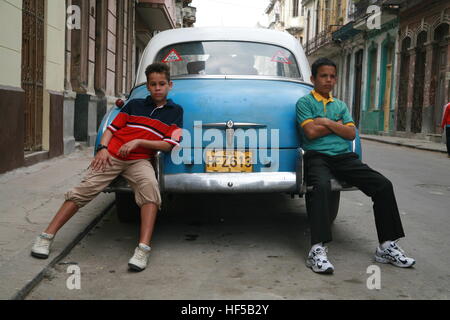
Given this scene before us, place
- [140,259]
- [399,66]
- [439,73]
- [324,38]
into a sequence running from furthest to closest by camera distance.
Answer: [324,38], [399,66], [439,73], [140,259]

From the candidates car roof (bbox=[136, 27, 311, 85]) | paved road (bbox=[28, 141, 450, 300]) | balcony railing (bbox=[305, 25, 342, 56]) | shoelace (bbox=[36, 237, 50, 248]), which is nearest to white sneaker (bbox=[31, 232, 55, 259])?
shoelace (bbox=[36, 237, 50, 248])

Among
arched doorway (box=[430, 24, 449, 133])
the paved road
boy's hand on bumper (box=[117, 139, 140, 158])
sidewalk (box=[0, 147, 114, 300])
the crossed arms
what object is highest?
arched doorway (box=[430, 24, 449, 133])

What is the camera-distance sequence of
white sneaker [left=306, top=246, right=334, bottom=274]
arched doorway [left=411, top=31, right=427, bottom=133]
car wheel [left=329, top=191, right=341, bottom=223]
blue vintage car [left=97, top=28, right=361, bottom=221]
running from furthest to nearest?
arched doorway [left=411, top=31, right=427, bottom=133], car wheel [left=329, top=191, right=341, bottom=223], blue vintage car [left=97, top=28, right=361, bottom=221], white sneaker [left=306, top=246, right=334, bottom=274]

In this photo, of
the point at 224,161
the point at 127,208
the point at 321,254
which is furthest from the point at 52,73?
the point at 321,254

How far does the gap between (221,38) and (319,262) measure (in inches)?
114

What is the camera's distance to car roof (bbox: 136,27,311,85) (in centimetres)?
598

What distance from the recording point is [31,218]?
521 cm

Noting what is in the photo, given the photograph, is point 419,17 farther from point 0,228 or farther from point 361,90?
point 0,228

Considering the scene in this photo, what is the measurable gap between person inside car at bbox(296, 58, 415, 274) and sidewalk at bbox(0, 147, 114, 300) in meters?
1.85

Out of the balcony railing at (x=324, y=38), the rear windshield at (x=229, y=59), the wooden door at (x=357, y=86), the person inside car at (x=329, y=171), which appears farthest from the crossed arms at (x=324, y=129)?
the balcony railing at (x=324, y=38)

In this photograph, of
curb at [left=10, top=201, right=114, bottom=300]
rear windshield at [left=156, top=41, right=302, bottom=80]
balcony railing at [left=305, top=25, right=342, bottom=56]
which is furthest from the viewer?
balcony railing at [left=305, top=25, right=342, bottom=56]

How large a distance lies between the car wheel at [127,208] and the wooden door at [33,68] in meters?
4.47

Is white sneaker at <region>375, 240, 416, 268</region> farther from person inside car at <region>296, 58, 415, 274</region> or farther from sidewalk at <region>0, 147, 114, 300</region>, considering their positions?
sidewalk at <region>0, 147, 114, 300</region>

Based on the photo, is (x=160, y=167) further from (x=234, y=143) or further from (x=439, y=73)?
(x=439, y=73)
